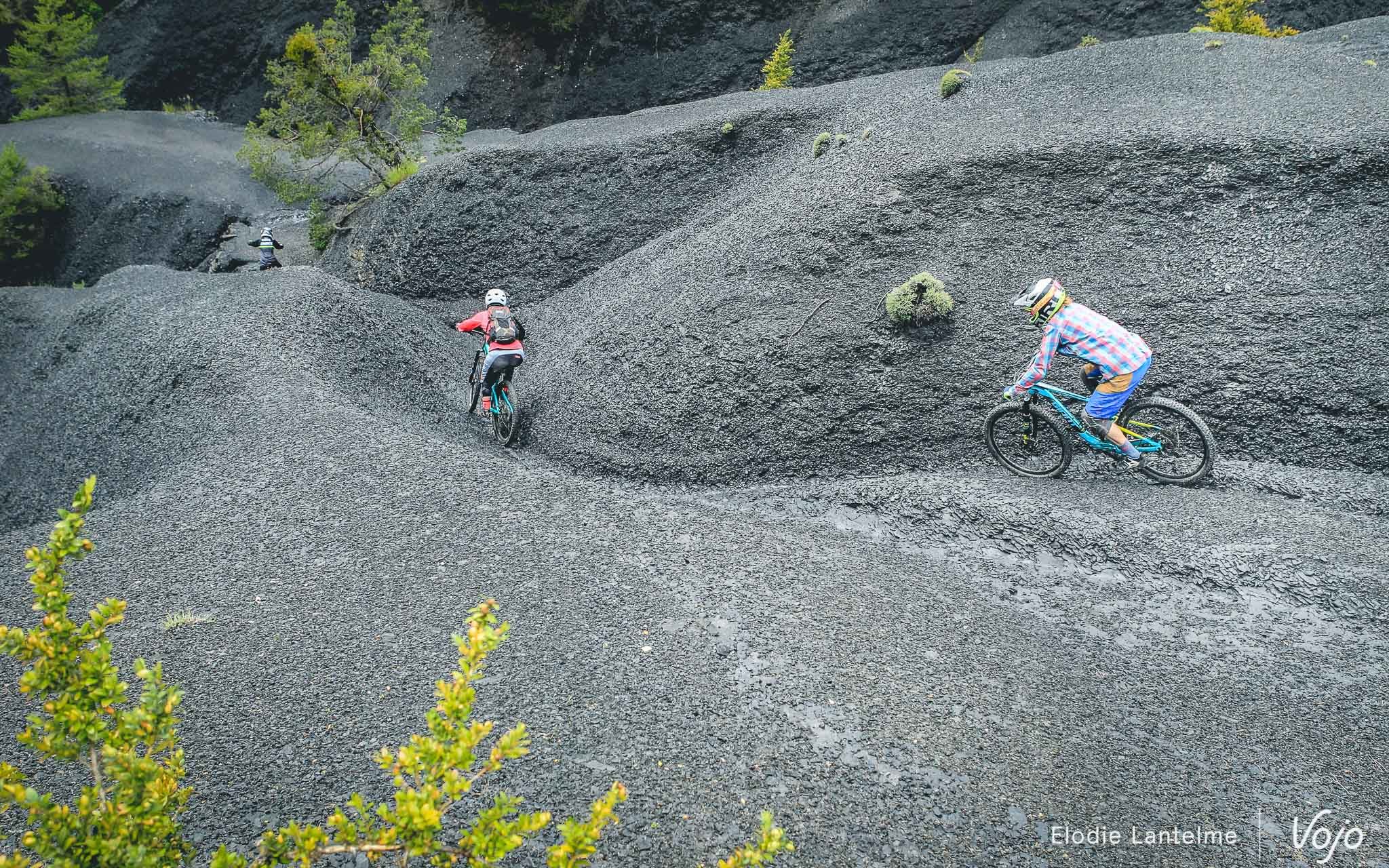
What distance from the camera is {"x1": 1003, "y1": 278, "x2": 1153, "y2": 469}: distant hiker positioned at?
332 inches

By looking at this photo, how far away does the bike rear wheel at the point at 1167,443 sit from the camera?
8.56m

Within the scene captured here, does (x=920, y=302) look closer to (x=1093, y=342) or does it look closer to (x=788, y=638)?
(x=1093, y=342)

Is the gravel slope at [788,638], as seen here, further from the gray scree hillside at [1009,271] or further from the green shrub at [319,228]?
the green shrub at [319,228]

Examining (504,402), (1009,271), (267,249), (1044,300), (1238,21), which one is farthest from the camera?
(267,249)

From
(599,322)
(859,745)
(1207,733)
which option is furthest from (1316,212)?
(599,322)

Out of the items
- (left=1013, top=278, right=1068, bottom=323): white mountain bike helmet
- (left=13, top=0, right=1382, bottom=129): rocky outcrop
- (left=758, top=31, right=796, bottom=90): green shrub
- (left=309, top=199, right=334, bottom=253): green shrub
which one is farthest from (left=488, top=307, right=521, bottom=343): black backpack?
(left=13, top=0, right=1382, bottom=129): rocky outcrop

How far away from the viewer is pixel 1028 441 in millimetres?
9328

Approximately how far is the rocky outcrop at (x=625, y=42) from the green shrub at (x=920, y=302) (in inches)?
722

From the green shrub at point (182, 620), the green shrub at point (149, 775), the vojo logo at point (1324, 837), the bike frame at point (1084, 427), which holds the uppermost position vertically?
the green shrub at point (149, 775)

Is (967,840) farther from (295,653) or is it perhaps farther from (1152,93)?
(1152,93)

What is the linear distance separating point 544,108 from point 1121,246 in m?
26.2

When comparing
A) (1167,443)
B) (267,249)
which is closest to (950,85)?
(1167,443)

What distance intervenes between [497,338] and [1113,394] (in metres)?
9.15

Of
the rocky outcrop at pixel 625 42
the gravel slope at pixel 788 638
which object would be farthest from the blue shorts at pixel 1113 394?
the rocky outcrop at pixel 625 42
